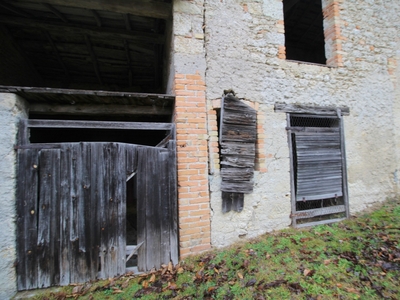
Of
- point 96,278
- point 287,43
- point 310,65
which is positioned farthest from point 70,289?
point 287,43

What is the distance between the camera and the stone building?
3139mm

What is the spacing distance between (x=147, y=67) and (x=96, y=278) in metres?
5.08

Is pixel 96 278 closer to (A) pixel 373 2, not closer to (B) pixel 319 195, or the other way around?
(B) pixel 319 195

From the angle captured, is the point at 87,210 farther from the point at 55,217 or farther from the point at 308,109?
the point at 308,109

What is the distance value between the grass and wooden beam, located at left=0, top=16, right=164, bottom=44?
452cm

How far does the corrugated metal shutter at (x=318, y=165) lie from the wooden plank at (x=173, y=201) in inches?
98.2

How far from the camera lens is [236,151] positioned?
3521mm

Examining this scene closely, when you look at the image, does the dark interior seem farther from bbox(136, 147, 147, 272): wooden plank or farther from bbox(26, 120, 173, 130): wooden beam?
bbox(136, 147, 147, 272): wooden plank

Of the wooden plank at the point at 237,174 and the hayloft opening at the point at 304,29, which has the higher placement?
the hayloft opening at the point at 304,29

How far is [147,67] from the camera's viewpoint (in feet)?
18.5

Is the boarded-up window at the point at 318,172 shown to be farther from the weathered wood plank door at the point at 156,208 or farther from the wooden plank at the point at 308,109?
the weathered wood plank door at the point at 156,208

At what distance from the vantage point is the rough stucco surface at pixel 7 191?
2559 mm

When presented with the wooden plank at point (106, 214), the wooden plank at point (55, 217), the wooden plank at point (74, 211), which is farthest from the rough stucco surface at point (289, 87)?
the wooden plank at point (55, 217)

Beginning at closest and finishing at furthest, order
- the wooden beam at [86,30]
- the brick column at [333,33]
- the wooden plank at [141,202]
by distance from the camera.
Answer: the wooden plank at [141,202]
the wooden beam at [86,30]
the brick column at [333,33]
